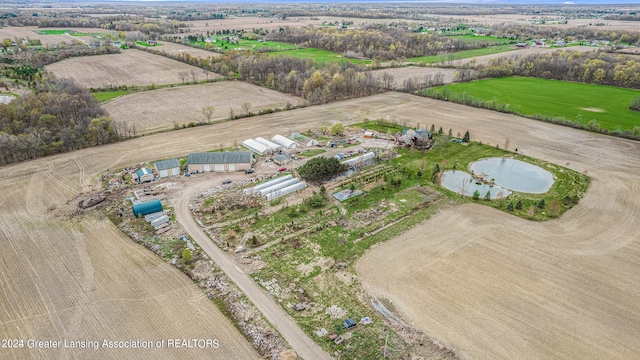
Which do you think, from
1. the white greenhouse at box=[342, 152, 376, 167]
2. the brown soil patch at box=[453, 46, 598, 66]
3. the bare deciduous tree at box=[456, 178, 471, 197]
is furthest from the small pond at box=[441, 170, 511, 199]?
the brown soil patch at box=[453, 46, 598, 66]

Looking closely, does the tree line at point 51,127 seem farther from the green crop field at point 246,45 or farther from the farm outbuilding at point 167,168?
the green crop field at point 246,45

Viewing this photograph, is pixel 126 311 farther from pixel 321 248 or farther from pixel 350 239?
pixel 350 239

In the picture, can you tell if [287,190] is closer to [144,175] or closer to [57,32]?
[144,175]

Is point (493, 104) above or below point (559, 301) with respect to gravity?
above

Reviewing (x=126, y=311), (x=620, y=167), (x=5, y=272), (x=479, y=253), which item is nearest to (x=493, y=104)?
(x=620, y=167)

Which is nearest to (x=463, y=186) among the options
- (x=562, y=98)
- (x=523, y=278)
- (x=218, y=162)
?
(x=523, y=278)

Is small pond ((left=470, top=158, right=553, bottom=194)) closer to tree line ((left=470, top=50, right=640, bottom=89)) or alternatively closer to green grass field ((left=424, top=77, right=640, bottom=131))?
green grass field ((left=424, top=77, right=640, bottom=131))

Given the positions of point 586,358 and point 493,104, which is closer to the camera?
point 586,358

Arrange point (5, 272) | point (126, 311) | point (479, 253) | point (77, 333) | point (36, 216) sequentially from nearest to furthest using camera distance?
point (77, 333) < point (126, 311) < point (5, 272) < point (479, 253) < point (36, 216)

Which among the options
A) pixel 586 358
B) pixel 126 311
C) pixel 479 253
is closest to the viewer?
pixel 586 358
